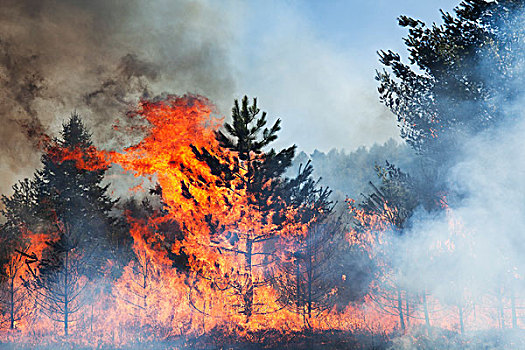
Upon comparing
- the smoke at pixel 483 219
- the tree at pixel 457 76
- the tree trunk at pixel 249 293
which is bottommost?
the tree trunk at pixel 249 293

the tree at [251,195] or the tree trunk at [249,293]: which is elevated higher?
the tree at [251,195]

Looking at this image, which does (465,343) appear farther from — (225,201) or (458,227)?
(225,201)

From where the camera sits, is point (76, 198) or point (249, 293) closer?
point (249, 293)

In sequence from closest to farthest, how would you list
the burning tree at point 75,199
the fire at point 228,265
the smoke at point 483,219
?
the smoke at point 483,219 < the fire at point 228,265 < the burning tree at point 75,199

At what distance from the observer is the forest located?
1415 centimetres

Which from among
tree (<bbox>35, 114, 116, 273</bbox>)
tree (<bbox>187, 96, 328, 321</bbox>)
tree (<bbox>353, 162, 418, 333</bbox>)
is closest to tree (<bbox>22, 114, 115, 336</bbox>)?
tree (<bbox>35, 114, 116, 273</bbox>)

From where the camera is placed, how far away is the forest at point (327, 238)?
46.4 feet

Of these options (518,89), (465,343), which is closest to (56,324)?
(465,343)

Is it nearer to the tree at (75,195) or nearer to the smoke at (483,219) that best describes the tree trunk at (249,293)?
the smoke at (483,219)

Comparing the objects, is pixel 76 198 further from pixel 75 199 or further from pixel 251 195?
pixel 251 195

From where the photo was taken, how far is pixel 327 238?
59.3 feet

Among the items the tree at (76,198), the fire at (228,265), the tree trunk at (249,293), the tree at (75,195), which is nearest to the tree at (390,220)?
the fire at (228,265)

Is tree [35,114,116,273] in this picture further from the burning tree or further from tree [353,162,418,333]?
tree [353,162,418,333]

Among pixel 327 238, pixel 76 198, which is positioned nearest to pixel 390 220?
pixel 327 238
